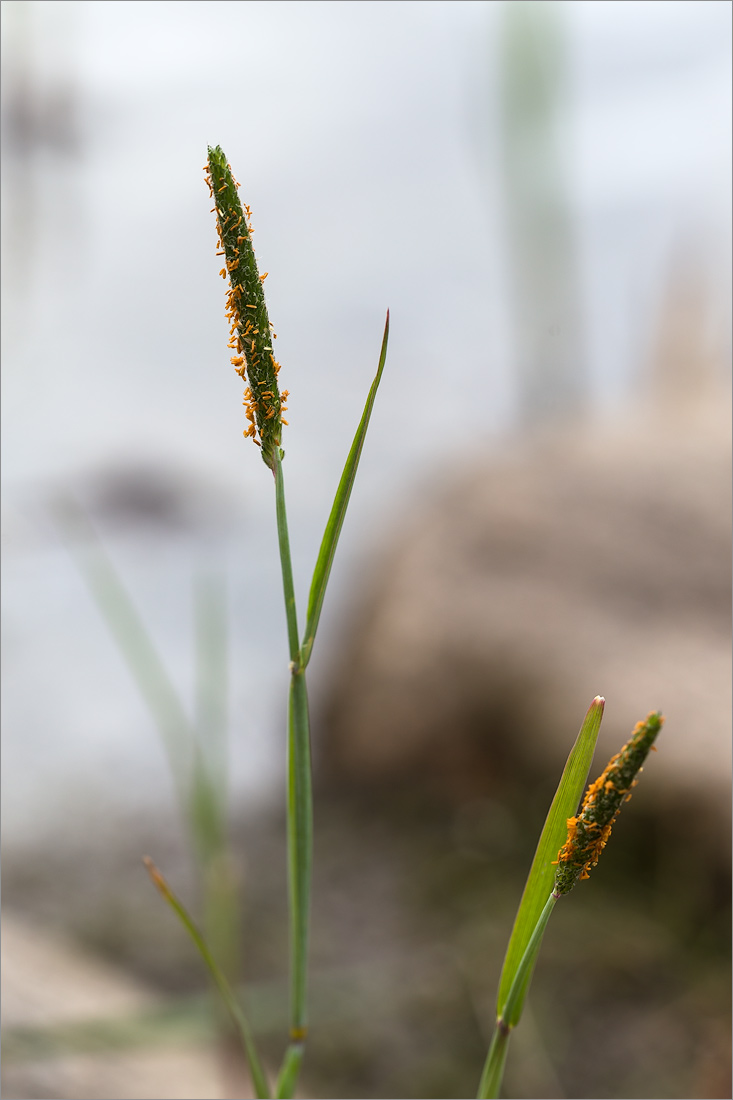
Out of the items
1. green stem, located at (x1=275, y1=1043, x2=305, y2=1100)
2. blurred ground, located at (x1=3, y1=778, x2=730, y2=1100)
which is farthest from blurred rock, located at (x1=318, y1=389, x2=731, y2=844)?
green stem, located at (x1=275, y1=1043, x2=305, y2=1100)

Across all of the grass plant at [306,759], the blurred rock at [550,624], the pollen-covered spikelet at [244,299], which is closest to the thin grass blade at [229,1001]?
the grass plant at [306,759]

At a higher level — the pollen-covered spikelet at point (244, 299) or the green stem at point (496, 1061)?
the pollen-covered spikelet at point (244, 299)

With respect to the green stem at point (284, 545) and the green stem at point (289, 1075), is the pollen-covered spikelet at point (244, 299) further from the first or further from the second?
the green stem at point (289, 1075)

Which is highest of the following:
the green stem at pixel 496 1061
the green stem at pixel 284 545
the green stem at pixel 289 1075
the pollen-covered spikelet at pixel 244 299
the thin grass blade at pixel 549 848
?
the pollen-covered spikelet at pixel 244 299

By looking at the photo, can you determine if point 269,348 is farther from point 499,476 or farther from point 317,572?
point 499,476

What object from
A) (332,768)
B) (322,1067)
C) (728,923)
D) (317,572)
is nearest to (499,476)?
(332,768)

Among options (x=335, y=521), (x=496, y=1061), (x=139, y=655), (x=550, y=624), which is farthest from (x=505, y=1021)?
(x=550, y=624)

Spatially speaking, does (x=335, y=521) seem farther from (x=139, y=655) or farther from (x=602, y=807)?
(x=139, y=655)
